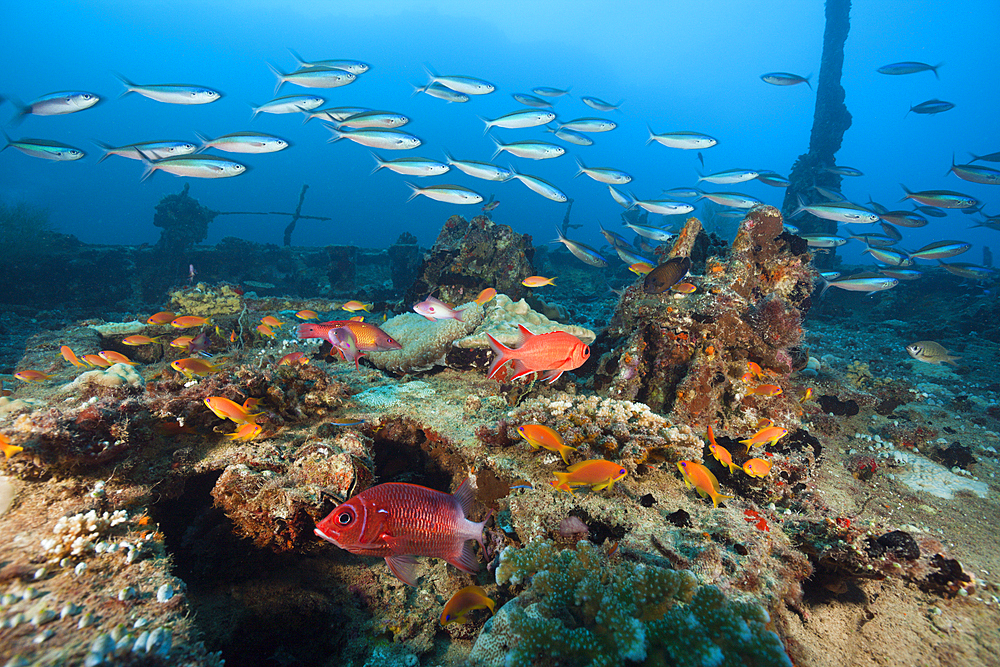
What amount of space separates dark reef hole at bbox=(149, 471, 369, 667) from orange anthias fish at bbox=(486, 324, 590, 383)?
2.45 metres

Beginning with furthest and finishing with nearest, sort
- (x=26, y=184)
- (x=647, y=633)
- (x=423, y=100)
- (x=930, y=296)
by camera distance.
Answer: (x=423, y=100) → (x=26, y=184) → (x=930, y=296) → (x=647, y=633)

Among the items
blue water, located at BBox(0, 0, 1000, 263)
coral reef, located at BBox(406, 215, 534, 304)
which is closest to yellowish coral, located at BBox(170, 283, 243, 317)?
coral reef, located at BBox(406, 215, 534, 304)

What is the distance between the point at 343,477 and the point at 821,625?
382 centimetres

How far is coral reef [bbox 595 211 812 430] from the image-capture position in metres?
4.63

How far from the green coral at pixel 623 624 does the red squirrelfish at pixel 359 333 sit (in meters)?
2.48

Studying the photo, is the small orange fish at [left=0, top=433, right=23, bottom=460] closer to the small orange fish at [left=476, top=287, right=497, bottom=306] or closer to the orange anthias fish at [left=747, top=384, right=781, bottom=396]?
the small orange fish at [left=476, top=287, right=497, bottom=306]

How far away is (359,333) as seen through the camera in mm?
3748

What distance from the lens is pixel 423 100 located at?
13212cm

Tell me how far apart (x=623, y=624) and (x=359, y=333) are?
3.16 metres

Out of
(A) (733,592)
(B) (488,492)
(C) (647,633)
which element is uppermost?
(C) (647,633)

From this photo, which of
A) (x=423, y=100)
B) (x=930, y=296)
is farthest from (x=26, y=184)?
(x=930, y=296)

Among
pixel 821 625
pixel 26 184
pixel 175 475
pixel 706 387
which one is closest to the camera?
pixel 821 625

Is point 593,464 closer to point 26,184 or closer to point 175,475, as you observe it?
point 175,475

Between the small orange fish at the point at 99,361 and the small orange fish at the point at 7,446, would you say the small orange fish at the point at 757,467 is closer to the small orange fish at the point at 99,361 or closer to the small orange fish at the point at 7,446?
the small orange fish at the point at 7,446
